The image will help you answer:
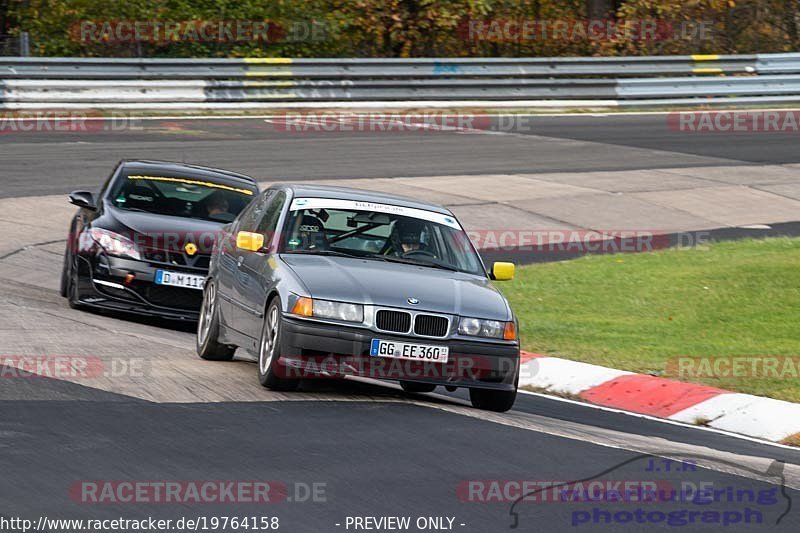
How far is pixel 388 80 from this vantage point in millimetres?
31047

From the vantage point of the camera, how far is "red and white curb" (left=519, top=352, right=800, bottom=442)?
32.6 ft

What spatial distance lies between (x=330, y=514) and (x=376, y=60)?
2510 cm

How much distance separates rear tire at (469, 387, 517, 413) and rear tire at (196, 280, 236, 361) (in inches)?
Result: 91.3

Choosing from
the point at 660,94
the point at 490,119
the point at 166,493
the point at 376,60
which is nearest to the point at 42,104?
the point at 376,60

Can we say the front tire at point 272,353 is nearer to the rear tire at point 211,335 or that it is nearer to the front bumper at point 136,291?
the rear tire at point 211,335

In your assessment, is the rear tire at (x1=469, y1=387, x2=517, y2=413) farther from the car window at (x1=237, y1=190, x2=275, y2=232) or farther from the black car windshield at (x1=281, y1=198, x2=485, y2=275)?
the car window at (x1=237, y1=190, x2=275, y2=232)

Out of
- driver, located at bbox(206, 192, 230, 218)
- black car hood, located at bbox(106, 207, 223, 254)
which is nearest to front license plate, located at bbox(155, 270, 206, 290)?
black car hood, located at bbox(106, 207, 223, 254)

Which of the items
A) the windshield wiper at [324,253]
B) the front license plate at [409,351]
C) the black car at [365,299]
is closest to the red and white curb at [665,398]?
the black car at [365,299]

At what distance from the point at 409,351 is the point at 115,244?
518 centimetres

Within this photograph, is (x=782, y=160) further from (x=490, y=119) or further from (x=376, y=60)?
(x=376, y=60)

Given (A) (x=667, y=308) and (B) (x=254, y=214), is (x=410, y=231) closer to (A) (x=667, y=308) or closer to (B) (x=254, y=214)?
(B) (x=254, y=214)

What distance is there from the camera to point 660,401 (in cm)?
1070

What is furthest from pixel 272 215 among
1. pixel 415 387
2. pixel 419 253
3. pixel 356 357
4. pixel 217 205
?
pixel 217 205

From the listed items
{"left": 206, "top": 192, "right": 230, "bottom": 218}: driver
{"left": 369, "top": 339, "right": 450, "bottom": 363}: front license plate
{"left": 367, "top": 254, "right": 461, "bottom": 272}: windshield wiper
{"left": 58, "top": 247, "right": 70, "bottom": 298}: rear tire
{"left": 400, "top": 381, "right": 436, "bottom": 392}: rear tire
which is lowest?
{"left": 58, "top": 247, "right": 70, "bottom": 298}: rear tire
